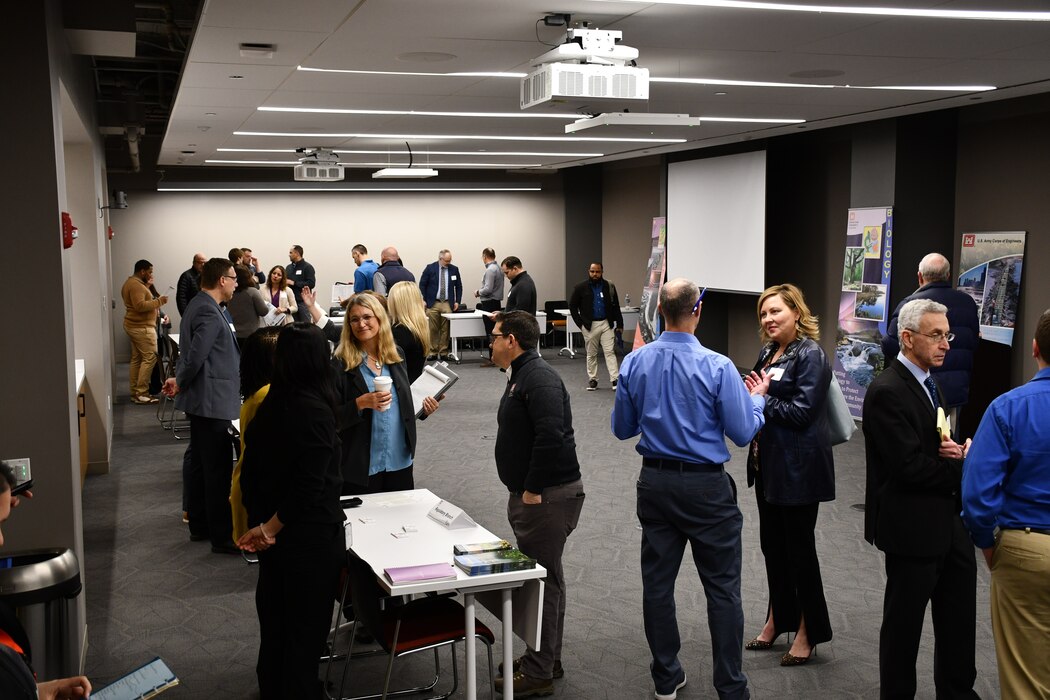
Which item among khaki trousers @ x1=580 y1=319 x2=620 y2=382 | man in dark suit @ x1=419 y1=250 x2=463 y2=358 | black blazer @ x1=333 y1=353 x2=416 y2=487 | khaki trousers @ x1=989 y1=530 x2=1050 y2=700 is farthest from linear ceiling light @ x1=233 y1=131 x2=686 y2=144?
khaki trousers @ x1=989 y1=530 x2=1050 y2=700

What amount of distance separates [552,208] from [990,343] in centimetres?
1061

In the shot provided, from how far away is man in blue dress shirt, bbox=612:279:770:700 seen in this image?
357 centimetres

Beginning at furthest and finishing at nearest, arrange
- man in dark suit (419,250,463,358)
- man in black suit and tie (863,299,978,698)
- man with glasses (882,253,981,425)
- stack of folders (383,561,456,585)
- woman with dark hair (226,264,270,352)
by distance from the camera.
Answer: man in dark suit (419,250,463,358), woman with dark hair (226,264,270,352), man with glasses (882,253,981,425), man in black suit and tie (863,299,978,698), stack of folders (383,561,456,585)

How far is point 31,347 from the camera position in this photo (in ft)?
13.1

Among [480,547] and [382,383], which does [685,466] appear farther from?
[382,383]

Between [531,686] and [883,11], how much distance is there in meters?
3.53

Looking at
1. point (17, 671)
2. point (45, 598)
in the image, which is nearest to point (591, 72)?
point (45, 598)

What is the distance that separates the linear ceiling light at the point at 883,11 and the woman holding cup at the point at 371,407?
196 cm

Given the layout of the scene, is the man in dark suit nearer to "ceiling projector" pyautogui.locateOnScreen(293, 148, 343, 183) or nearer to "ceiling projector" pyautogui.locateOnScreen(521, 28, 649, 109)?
"ceiling projector" pyautogui.locateOnScreen(293, 148, 343, 183)

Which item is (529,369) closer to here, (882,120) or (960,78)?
(960,78)

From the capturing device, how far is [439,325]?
1500 centimetres

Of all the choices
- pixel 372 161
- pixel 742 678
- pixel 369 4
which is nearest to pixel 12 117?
pixel 369 4

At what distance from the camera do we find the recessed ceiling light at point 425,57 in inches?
230

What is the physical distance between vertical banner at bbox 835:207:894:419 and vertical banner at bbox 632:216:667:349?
3992mm
